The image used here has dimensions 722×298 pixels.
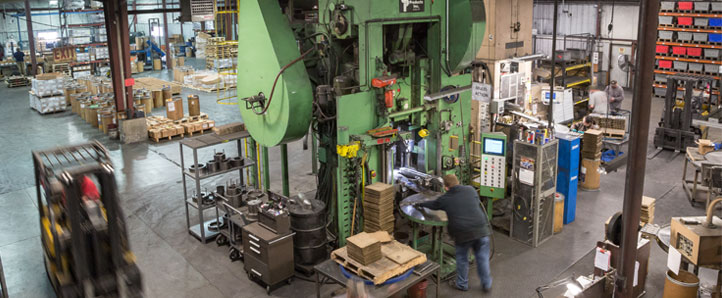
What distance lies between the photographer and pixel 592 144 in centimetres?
1072

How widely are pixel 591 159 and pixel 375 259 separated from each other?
6102 mm

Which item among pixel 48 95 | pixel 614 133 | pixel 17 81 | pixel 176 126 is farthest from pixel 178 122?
pixel 17 81

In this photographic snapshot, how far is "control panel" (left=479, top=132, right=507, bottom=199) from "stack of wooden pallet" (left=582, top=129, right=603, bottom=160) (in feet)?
9.30

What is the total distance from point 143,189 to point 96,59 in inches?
620

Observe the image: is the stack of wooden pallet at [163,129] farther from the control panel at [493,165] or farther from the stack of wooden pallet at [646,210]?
the stack of wooden pallet at [646,210]

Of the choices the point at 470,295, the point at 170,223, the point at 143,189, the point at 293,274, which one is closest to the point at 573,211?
the point at 470,295

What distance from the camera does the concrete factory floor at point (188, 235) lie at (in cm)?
782

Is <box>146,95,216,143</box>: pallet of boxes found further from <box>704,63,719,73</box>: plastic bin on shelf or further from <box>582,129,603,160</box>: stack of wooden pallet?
<box>704,63,719,73</box>: plastic bin on shelf

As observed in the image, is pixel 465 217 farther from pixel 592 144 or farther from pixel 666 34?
pixel 666 34

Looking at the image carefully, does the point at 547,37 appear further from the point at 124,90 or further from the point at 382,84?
the point at 382,84

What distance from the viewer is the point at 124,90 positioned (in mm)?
15453

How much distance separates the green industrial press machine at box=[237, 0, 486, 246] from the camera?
7.68 metres

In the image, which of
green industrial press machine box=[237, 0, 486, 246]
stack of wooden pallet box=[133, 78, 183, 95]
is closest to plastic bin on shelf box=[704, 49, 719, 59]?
green industrial press machine box=[237, 0, 486, 246]

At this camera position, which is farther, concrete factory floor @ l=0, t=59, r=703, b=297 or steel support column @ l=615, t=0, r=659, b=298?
concrete factory floor @ l=0, t=59, r=703, b=297
